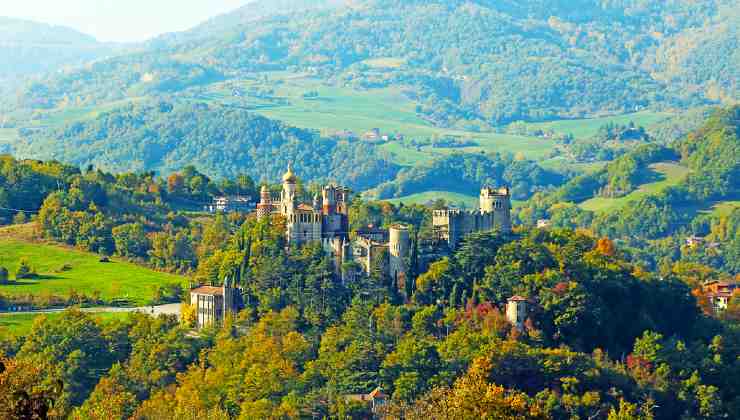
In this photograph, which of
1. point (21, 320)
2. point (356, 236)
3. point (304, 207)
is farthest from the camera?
point (21, 320)

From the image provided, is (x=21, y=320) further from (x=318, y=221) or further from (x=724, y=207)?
(x=724, y=207)

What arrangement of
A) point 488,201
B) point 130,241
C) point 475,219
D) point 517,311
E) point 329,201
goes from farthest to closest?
point 130,241, point 488,201, point 329,201, point 475,219, point 517,311

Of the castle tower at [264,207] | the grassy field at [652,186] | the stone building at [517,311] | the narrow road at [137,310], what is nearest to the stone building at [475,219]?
the stone building at [517,311]

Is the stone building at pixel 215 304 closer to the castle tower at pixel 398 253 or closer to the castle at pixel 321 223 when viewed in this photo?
the castle at pixel 321 223

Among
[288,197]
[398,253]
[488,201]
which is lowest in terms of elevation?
[398,253]

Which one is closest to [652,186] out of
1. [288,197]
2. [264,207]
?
[264,207]

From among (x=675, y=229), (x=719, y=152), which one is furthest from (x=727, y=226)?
(x=719, y=152)

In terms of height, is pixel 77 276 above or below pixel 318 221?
Answer: below

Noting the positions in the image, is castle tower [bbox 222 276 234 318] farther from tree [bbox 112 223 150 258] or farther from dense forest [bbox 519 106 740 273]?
dense forest [bbox 519 106 740 273]
